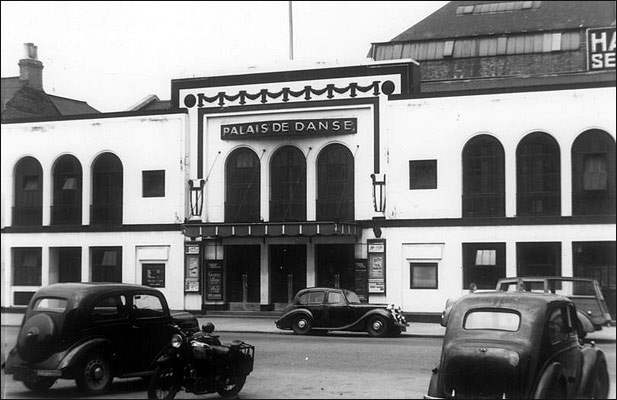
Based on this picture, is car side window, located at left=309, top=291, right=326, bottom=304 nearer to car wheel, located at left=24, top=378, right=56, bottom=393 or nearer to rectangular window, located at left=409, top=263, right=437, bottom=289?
rectangular window, located at left=409, top=263, right=437, bottom=289

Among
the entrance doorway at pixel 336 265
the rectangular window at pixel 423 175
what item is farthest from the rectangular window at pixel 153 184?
the rectangular window at pixel 423 175

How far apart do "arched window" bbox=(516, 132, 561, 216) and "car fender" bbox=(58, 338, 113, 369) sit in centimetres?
413

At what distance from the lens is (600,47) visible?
23.3 feet

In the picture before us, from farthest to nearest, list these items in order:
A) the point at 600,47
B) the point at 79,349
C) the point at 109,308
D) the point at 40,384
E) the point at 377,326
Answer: the point at 377,326
the point at 109,308
the point at 40,384
the point at 79,349
the point at 600,47

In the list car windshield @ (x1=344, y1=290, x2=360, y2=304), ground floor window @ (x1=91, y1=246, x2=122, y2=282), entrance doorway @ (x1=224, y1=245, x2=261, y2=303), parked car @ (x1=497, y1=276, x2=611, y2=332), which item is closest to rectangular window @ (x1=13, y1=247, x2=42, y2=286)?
ground floor window @ (x1=91, y1=246, x2=122, y2=282)

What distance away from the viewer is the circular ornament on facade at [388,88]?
29.4 feet

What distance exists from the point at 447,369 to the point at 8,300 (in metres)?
4.41

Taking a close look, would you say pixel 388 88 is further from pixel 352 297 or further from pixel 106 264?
pixel 106 264

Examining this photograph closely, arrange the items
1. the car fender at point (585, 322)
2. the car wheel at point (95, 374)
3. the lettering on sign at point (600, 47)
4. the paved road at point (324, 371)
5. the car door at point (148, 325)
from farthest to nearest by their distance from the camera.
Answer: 1. the car door at point (148, 325)
2. the paved road at point (324, 371)
3. the car fender at point (585, 322)
4. the car wheel at point (95, 374)
5. the lettering on sign at point (600, 47)

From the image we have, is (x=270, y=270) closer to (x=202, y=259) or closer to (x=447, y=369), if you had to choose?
(x=202, y=259)

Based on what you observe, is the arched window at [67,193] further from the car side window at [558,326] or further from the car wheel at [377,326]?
the car side window at [558,326]

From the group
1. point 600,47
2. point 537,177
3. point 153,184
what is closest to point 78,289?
point 153,184

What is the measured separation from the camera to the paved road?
7.59 meters

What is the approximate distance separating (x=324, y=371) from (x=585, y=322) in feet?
8.51
